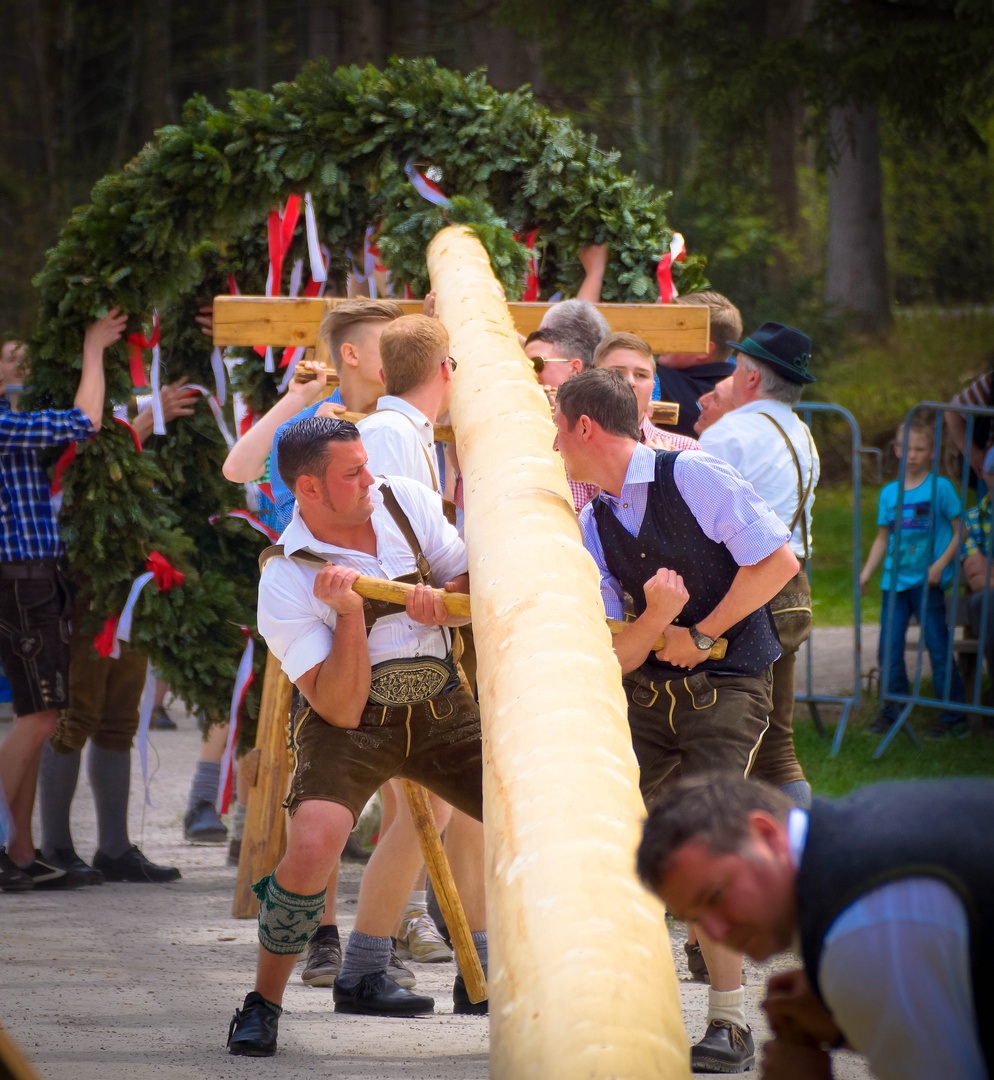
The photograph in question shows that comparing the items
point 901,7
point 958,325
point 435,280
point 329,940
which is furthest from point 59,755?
point 958,325

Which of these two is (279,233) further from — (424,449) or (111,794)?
(111,794)

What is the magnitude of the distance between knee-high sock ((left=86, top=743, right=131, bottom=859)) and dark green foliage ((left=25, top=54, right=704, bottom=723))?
468 millimetres

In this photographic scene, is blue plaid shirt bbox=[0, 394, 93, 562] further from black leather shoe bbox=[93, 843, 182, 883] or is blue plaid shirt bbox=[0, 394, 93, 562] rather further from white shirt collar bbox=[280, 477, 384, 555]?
white shirt collar bbox=[280, 477, 384, 555]

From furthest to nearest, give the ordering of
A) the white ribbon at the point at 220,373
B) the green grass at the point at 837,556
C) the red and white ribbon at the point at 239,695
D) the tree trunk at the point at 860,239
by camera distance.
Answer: the tree trunk at the point at 860,239 → the green grass at the point at 837,556 → the white ribbon at the point at 220,373 → the red and white ribbon at the point at 239,695

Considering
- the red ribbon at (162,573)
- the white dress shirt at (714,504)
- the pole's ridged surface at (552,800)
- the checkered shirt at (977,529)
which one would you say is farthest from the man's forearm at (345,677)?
the checkered shirt at (977,529)

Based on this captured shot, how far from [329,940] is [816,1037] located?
2.77 m

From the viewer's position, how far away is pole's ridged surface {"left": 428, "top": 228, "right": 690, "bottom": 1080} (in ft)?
5.73

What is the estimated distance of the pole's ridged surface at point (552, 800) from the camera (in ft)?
5.73

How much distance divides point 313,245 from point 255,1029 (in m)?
3.34

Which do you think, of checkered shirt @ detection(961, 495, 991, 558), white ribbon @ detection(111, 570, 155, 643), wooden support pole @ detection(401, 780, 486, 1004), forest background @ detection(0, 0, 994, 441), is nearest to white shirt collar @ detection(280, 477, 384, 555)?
wooden support pole @ detection(401, 780, 486, 1004)

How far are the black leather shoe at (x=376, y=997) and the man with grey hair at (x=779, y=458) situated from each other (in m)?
1.29

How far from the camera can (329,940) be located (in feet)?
13.9

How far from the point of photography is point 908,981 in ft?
4.75

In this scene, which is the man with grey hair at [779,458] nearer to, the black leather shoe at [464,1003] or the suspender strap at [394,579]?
the black leather shoe at [464,1003]
